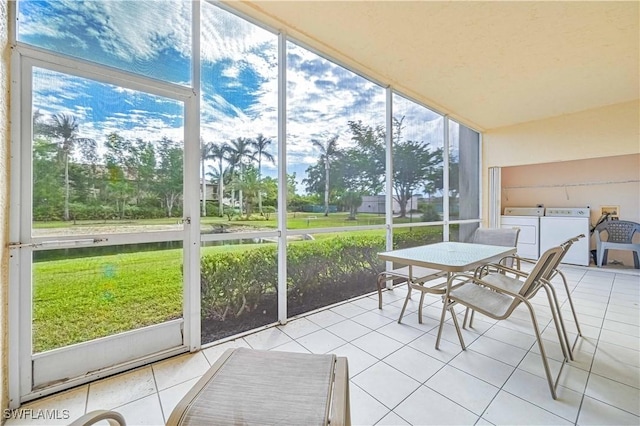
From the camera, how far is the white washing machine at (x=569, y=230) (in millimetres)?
4930

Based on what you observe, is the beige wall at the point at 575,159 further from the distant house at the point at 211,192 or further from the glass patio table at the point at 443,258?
the distant house at the point at 211,192

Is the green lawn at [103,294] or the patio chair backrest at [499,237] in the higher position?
the patio chair backrest at [499,237]

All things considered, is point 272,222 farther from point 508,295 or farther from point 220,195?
point 508,295

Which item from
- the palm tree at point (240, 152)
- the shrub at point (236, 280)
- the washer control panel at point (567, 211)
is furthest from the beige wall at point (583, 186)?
the palm tree at point (240, 152)

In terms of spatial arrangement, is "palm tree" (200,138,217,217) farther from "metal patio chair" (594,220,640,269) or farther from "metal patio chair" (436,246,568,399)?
"metal patio chair" (594,220,640,269)

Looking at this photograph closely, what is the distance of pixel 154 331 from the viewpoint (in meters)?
1.92

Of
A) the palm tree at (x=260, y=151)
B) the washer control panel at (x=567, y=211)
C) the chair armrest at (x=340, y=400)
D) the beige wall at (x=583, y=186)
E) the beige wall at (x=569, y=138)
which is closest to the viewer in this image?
the chair armrest at (x=340, y=400)

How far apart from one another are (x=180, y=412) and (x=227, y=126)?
2041 mm

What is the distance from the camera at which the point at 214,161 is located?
220cm

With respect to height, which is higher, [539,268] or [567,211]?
→ [567,211]

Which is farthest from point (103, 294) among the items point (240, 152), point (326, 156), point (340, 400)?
point (326, 156)

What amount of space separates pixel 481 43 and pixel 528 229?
447 cm

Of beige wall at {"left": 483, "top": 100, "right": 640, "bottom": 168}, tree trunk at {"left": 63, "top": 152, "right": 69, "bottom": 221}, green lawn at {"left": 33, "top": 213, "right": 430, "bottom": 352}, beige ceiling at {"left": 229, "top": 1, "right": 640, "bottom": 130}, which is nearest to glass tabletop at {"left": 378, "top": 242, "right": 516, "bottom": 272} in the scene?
green lawn at {"left": 33, "top": 213, "right": 430, "bottom": 352}

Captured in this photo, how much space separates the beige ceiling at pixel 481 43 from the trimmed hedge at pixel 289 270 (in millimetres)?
2121
